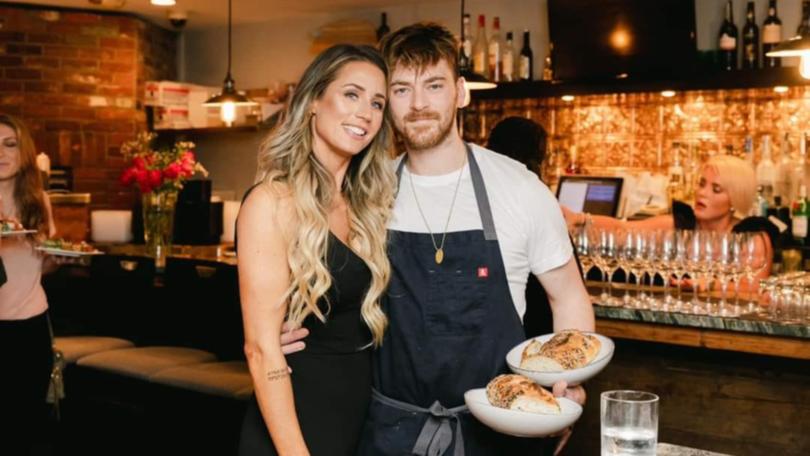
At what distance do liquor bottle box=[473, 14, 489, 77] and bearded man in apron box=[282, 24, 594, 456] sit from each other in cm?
448

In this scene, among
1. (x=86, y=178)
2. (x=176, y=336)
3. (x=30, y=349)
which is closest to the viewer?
(x=30, y=349)

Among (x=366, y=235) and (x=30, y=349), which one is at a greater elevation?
(x=366, y=235)

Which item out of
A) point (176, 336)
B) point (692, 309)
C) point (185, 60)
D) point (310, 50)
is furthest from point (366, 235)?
point (185, 60)

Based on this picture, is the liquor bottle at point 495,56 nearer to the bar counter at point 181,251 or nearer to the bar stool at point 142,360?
the bar counter at point 181,251

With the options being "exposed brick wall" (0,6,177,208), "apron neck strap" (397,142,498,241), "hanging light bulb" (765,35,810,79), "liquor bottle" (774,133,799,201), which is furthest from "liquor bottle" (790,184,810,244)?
"exposed brick wall" (0,6,177,208)

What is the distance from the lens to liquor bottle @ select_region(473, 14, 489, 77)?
6809 millimetres

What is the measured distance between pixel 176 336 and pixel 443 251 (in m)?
3.24

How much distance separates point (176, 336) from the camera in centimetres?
520

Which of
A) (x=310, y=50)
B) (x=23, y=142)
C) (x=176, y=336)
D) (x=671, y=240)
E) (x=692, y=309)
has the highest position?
(x=310, y=50)

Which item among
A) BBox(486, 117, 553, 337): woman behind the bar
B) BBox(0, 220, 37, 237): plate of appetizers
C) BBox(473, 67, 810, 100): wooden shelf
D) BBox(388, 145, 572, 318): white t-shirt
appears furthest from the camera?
BBox(473, 67, 810, 100): wooden shelf

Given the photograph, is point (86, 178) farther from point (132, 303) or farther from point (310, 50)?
point (132, 303)

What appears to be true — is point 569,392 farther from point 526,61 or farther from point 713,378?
point 526,61

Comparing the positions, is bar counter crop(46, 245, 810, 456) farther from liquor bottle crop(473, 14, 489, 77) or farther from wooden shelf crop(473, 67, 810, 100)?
liquor bottle crop(473, 14, 489, 77)

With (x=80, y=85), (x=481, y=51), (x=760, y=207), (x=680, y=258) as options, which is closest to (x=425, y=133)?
(x=680, y=258)
